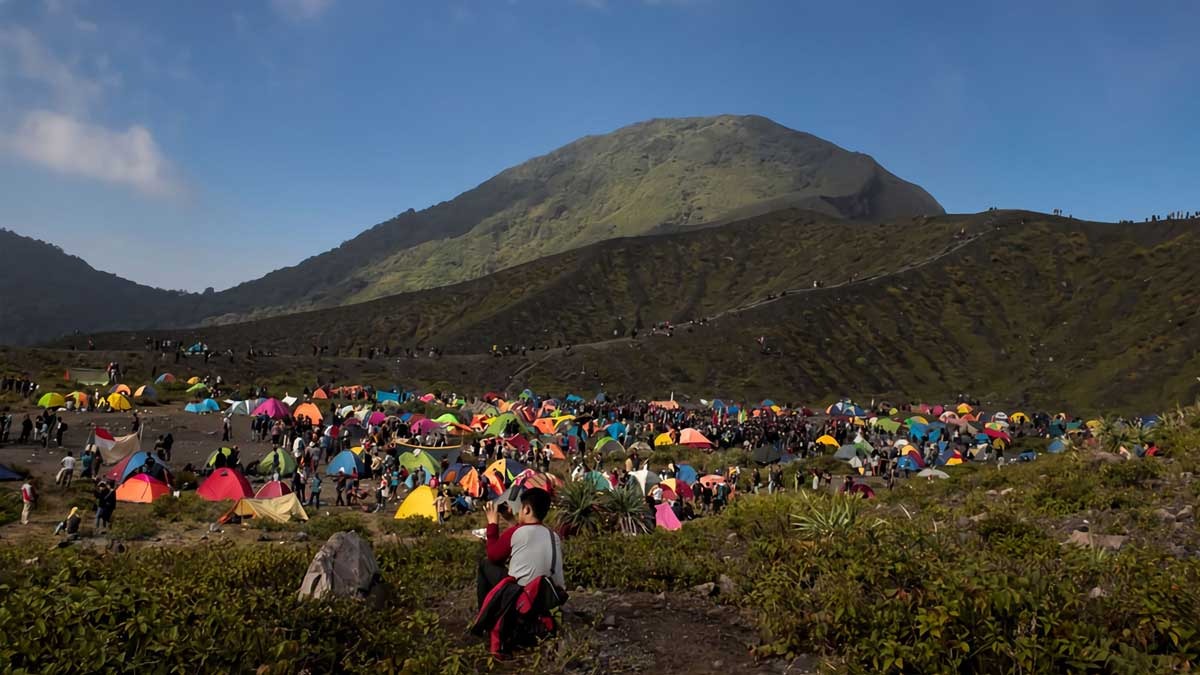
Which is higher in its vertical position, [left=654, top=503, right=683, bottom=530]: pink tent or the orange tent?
the orange tent

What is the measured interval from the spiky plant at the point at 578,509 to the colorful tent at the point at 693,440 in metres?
23.1

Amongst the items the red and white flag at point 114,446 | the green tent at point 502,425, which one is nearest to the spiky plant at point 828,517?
the red and white flag at point 114,446

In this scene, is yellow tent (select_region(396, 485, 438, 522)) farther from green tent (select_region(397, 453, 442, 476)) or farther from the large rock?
the large rock

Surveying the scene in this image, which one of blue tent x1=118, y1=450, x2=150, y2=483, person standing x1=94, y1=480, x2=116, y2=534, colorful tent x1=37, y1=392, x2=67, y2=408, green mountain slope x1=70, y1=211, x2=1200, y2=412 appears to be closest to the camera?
person standing x1=94, y1=480, x2=116, y2=534

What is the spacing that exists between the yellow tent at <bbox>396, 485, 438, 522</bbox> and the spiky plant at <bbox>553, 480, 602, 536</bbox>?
6722mm

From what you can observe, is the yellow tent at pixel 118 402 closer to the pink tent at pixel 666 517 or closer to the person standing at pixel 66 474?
the person standing at pixel 66 474

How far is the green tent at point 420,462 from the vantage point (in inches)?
982

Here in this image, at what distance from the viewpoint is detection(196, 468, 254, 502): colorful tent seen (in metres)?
19.3

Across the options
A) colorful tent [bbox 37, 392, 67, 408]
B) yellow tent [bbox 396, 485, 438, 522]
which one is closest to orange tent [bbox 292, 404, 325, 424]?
colorful tent [bbox 37, 392, 67, 408]

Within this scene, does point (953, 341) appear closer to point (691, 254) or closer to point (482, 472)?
point (691, 254)

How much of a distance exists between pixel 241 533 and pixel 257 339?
82.5m

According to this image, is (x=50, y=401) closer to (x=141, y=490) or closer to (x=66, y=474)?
(x=66, y=474)

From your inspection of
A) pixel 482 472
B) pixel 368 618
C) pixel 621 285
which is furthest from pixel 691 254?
pixel 368 618

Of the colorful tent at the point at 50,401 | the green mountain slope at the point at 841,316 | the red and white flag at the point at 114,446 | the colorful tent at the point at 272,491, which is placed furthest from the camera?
the green mountain slope at the point at 841,316
